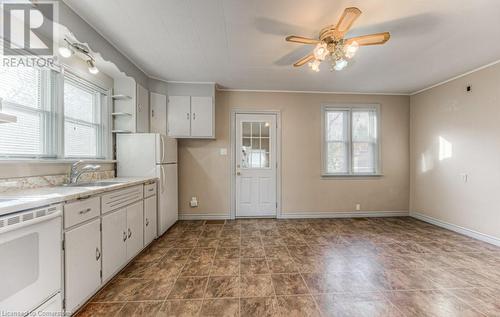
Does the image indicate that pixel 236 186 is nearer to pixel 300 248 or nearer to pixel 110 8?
pixel 300 248

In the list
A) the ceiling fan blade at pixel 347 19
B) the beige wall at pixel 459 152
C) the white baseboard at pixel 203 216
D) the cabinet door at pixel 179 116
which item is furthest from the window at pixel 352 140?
the cabinet door at pixel 179 116

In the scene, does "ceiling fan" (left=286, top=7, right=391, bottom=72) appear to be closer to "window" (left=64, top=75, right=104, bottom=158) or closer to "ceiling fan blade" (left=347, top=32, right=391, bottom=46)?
"ceiling fan blade" (left=347, top=32, right=391, bottom=46)

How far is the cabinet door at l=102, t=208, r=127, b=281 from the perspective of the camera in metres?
1.94

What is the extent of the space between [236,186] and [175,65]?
7.74 feet

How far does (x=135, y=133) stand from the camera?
3.15 m

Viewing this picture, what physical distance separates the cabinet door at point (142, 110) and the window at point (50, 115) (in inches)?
17.4

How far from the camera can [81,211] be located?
1.66m

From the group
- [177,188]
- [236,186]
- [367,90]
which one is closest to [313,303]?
[236,186]

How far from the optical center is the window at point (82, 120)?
2432 millimetres

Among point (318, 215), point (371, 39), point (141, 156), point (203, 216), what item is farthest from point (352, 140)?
point (141, 156)

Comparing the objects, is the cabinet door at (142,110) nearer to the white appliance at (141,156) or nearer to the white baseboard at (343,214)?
the white appliance at (141,156)

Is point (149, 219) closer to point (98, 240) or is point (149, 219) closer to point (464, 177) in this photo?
point (98, 240)

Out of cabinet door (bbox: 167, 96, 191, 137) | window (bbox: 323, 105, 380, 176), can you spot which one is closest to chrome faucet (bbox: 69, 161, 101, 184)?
cabinet door (bbox: 167, 96, 191, 137)

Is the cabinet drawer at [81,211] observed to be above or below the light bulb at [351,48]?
below
